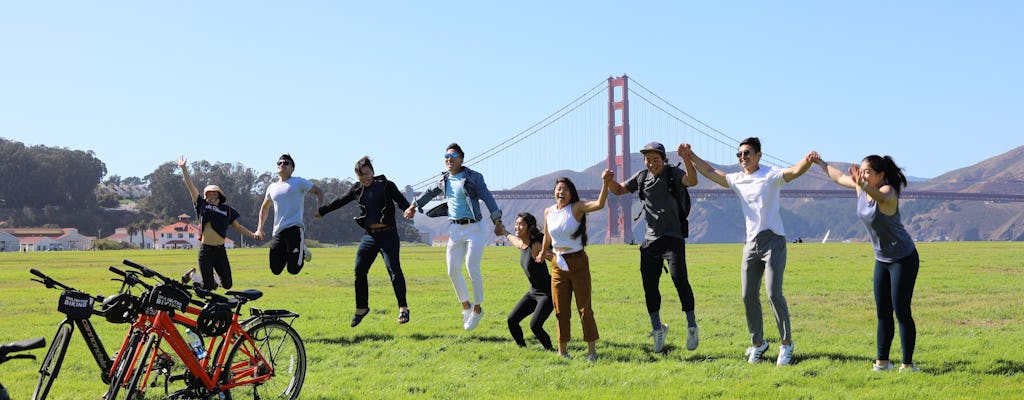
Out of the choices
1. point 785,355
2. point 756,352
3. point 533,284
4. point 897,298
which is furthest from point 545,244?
point 897,298

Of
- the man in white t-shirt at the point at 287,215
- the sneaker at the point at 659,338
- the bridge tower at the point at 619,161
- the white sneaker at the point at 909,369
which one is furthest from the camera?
the bridge tower at the point at 619,161

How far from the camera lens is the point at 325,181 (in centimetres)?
14350

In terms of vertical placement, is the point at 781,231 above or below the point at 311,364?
above

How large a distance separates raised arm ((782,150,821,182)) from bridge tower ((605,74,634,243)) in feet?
311

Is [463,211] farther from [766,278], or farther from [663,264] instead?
[766,278]

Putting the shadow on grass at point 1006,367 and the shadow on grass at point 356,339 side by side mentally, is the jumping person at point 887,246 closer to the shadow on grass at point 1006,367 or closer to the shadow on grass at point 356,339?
the shadow on grass at point 1006,367

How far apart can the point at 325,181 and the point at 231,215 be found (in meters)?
135

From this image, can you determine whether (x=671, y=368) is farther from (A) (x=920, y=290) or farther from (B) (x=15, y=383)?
(A) (x=920, y=290)

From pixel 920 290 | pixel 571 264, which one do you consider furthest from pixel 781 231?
pixel 920 290

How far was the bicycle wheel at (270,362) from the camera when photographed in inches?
266

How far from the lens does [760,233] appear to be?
876cm

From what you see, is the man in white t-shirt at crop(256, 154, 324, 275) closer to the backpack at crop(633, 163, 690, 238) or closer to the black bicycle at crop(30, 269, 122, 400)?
the backpack at crop(633, 163, 690, 238)

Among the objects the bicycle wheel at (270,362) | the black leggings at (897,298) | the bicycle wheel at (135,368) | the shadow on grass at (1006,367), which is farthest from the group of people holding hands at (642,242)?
the bicycle wheel at (135,368)

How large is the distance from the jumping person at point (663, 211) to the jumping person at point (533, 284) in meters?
1.04
